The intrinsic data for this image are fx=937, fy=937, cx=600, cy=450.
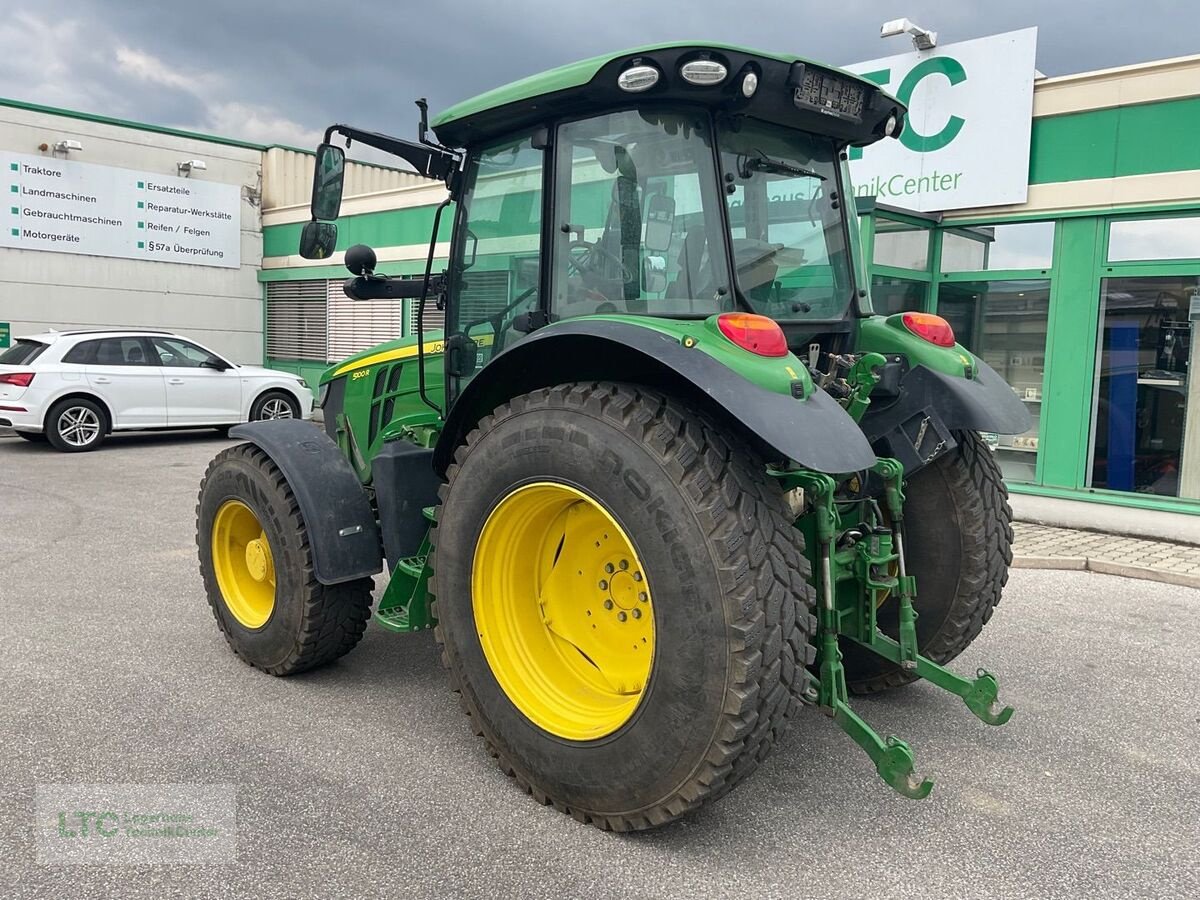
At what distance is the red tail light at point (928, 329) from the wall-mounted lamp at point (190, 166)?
17.9 meters

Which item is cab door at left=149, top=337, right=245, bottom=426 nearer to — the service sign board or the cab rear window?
the cab rear window

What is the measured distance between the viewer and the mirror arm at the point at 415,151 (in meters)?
3.66

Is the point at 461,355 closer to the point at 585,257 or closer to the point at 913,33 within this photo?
the point at 585,257

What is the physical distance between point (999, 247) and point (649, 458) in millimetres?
7565

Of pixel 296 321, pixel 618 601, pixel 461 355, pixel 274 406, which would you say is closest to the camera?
pixel 618 601

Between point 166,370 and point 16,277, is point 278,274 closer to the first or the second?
point 16,277

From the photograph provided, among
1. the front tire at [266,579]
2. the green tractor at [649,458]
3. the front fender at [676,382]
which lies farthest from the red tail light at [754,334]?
the front tire at [266,579]

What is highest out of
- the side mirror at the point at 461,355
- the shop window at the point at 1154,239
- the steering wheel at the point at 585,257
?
the shop window at the point at 1154,239

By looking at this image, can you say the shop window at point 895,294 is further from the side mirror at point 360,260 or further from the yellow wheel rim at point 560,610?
the yellow wheel rim at point 560,610

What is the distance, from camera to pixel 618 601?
3125 mm

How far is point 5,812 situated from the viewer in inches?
117

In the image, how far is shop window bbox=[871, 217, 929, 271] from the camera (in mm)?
8953

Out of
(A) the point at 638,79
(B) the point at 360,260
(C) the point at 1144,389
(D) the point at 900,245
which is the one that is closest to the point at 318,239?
(B) the point at 360,260

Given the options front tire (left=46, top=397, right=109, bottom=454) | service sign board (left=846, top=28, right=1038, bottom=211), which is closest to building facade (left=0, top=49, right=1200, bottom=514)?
service sign board (left=846, top=28, right=1038, bottom=211)
